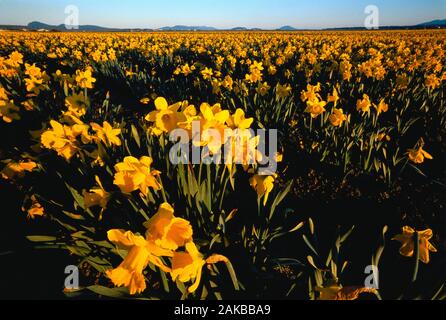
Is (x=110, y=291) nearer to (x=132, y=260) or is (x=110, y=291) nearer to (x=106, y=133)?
(x=132, y=260)

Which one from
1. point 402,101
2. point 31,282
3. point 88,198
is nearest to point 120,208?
point 88,198

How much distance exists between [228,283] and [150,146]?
4.16 feet

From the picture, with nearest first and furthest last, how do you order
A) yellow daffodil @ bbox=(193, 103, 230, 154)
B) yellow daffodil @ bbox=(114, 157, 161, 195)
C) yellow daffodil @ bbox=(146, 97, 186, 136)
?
yellow daffodil @ bbox=(114, 157, 161, 195) → yellow daffodil @ bbox=(193, 103, 230, 154) → yellow daffodil @ bbox=(146, 97, 186, 136)

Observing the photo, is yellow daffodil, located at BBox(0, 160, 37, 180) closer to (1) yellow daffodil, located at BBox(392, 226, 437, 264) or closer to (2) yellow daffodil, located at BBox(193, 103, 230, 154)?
(2) yellow daffodil, located at BBox(193, 103, 230, 154)

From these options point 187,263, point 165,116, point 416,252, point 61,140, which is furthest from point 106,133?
point 416,252

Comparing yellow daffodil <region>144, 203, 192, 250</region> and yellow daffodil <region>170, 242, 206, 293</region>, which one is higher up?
yellow daffodil <region>144, 203, 192, 250</region>

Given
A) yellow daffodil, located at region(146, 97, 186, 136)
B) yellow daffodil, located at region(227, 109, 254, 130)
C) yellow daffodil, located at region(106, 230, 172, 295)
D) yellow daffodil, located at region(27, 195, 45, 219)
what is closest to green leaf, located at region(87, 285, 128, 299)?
yellow daffodil, located at region(106, 230, 172, 295)

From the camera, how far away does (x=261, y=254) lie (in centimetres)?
190

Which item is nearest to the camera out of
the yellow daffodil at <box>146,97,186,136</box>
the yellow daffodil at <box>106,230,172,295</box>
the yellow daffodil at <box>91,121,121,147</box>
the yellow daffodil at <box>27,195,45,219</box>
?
the yellow daffodil at <box>106,230,172,295</box>

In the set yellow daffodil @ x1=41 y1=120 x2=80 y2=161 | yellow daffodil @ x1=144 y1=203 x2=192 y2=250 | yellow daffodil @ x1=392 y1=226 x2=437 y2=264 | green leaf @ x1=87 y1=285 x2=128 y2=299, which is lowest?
green leaf @ x1=87 y1=285 x2=128 y2=299

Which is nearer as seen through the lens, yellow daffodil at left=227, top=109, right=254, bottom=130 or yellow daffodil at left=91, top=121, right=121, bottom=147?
yellow daffodil at left=227, top=109, right=254, bottom=130

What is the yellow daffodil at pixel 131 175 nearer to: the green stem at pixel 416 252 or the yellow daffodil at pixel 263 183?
the yellow daffodil at pixel 263 183

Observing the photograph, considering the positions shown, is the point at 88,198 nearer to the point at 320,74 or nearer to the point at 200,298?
the point at 200,298

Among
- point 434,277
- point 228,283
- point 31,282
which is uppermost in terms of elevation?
point 434,277
